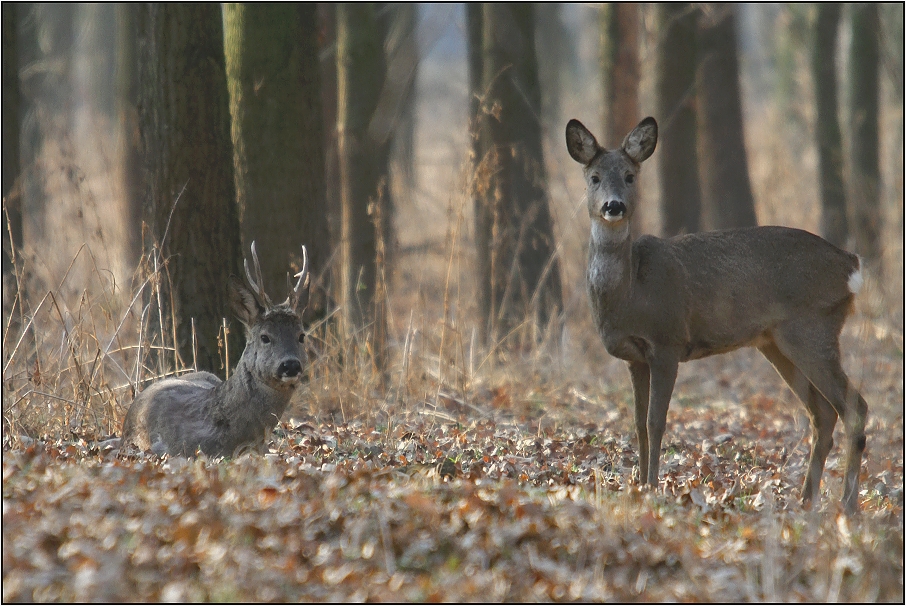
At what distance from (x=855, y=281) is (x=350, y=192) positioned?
535 cm

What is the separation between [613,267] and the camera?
6816 millimetres

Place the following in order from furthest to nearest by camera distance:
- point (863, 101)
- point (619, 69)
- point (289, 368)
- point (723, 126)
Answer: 1. point (863, 101)
2. point (723, 126)
3. point (619, 69)
4. point (289, 368)

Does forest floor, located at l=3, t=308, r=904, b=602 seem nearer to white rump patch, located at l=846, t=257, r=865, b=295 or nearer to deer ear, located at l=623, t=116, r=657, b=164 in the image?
white rump patch, located at l=846, t=257, r=865, b=295

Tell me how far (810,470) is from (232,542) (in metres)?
4.21

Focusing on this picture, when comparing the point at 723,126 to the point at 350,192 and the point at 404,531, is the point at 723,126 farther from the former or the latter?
the point at 404,531

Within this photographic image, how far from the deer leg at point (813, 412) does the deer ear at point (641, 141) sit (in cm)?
160


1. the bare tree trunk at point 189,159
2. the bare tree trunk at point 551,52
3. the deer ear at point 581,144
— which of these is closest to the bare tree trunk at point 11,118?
the bare tree trunk at point 189,159

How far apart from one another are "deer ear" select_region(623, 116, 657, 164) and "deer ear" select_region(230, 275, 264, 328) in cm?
252

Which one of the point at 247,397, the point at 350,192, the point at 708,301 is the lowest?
the point at 247,397

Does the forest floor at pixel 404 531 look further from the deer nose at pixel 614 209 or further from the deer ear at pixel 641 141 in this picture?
the deer ear at pixel 641 141

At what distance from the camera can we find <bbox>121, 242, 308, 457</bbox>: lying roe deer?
618 cm

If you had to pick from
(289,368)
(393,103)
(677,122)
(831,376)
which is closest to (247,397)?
(289,368)

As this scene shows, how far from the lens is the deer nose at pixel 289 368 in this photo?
6.04 meters

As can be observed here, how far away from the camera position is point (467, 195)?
8.12 meters
